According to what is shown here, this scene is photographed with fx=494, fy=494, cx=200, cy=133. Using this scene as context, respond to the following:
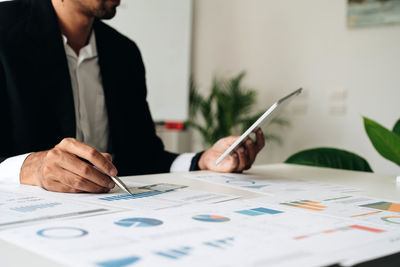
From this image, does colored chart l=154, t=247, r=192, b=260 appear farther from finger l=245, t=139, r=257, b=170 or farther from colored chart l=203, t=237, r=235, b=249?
finger l=245, t=139, r=257, b=170

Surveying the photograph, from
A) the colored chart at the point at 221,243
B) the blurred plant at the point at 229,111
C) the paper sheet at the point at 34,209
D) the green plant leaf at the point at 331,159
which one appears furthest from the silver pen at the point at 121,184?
the blurred plant at the point at 229,111

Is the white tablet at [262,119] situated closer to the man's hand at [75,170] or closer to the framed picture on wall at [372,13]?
the man's hand at [75,170]

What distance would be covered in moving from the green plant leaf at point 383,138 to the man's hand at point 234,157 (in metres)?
0.31

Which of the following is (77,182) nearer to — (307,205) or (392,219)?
(307,205)

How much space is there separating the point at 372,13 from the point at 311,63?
2.14ft

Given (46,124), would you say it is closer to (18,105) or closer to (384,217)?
(18,105)

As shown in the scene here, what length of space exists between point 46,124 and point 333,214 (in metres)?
1.00

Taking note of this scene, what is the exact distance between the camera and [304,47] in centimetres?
435

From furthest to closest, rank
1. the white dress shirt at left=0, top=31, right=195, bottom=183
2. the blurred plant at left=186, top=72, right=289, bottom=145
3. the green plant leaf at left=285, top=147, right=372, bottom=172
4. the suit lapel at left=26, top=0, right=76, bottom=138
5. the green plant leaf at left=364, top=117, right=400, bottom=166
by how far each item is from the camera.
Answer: the blurred plant at left=186, top=72, right=289, bottom=145, the green plant leaf at left=285, top=147, right=372, bottom=172, the white dress shirt at left=0, top=31, right=195, bottom=183, the suit lapel at left=26, top=0, right=76, bottom=138, the green plant leaf at left=364, top=117, right=400, bottom=166

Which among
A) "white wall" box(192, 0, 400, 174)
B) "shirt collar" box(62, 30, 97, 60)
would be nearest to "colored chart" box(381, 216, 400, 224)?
"shirt collar" box(62, 30, 97, 60)

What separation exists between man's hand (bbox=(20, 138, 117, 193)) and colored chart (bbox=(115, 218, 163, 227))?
251 mm

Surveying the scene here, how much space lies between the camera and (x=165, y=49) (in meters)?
4.71

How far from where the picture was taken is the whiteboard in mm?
4465

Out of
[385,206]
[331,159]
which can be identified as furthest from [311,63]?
[385,206]
